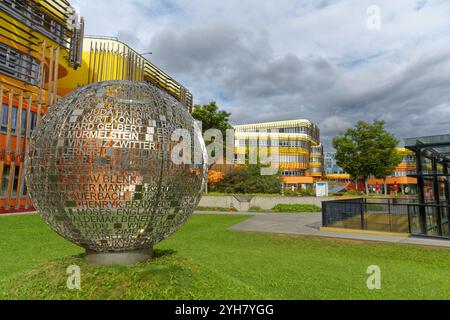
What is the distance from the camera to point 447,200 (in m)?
13.9

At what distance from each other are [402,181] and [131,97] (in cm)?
8242

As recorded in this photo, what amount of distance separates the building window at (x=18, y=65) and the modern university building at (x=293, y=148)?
39.6 m

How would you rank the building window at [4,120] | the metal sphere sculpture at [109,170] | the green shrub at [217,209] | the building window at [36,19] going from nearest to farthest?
the metal sphere sculpture at [109,170] < the building window at [36,19] < the building window at [4,120] < the green shrub at [217,209]

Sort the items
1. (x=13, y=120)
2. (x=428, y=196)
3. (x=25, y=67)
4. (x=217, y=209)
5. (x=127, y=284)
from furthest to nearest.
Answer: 1. (x=217, y=209)
2. (x=13, y=120)
3. (x=25, y=67)
4. (x=428, y=196)
5. (x=127, y=284)

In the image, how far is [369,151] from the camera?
4222 centimetres

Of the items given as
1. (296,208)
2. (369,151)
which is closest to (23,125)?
(296,208)

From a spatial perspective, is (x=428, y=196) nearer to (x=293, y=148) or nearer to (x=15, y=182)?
(x=15, y=182)

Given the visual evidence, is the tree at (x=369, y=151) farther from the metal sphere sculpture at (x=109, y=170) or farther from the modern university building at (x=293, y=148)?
the metal sphere sculpture at (x=109, y=170)

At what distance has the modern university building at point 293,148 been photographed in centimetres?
6788

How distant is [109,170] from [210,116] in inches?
1226

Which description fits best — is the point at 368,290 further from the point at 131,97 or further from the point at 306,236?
the point at 306,236

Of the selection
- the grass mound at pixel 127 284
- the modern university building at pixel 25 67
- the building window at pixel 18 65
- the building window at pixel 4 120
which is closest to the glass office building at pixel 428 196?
the grass mound at pixel 127 284

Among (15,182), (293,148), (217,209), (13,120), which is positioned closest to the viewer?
(13,120)
